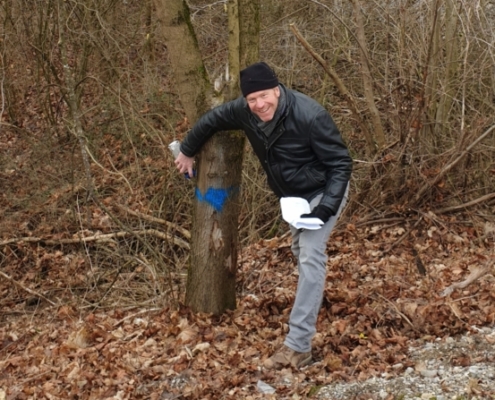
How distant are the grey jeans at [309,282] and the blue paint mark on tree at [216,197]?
2.78 feet

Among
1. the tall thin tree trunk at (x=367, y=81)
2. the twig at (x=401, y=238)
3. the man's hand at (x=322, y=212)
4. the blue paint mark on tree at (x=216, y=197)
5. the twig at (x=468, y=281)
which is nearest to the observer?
the man's hand at (x=322, y=212)

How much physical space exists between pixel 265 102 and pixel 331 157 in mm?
542

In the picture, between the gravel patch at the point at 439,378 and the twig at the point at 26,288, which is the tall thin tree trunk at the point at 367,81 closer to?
the gravel patch at the point at 439,378

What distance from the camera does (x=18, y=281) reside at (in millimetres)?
8219

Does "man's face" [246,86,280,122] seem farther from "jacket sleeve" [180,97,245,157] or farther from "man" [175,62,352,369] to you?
"jacket sleeve" [180,97,245,157]

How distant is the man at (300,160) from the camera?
4.03 meters

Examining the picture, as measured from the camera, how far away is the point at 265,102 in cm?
405

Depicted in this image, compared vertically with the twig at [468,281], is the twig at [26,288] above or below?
below

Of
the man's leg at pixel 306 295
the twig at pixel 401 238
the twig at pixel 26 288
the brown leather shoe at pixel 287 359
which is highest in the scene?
the man's leg at pixel 306 295

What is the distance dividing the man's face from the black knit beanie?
27mm

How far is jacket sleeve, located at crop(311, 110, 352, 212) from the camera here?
13.1 feet

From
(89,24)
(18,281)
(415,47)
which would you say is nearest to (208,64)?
(89,24)

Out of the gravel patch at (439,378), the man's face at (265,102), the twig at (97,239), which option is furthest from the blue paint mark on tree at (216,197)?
the twig at (97,239)

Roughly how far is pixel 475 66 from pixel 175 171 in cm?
419
